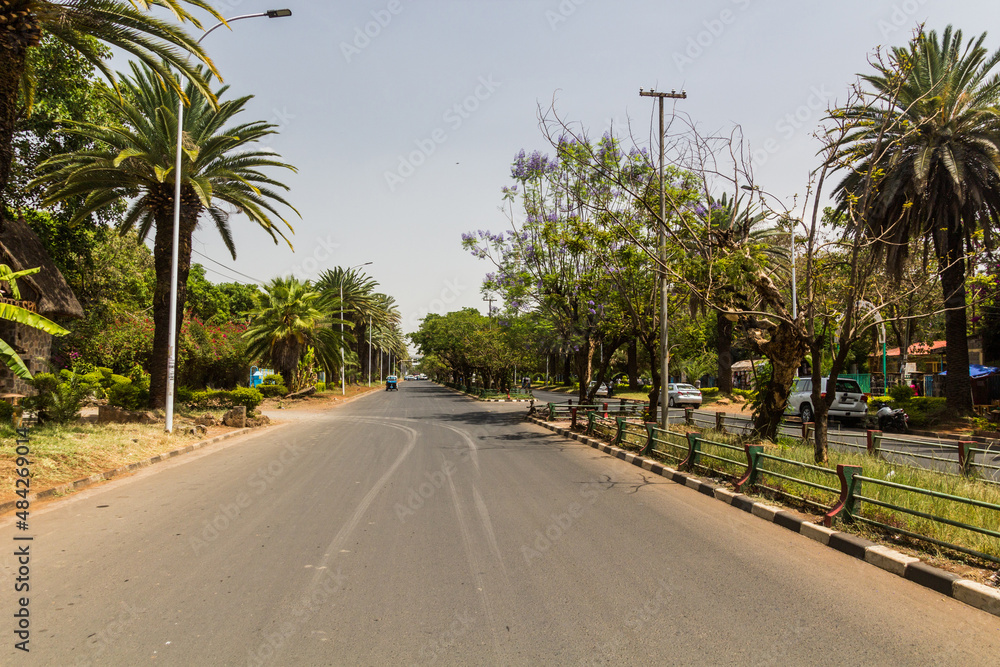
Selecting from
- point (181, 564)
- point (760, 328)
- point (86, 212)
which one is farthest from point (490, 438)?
point (86, 212)

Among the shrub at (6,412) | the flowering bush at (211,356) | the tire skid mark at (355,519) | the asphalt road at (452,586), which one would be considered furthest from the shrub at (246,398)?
the asphalt road at (452,586)

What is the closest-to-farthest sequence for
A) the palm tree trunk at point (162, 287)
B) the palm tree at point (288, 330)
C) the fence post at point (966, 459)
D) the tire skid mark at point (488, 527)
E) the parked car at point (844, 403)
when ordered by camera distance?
1. the tire skid mark at point (488, 527)
2. the fence post at point (966, 459)
3. the palm tree trunk at point (162, 287)
4. the parked car at point (844, 403)
5. the palm tree at point (288, 330)

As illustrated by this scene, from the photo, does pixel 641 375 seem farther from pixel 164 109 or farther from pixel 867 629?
pixel 867 629

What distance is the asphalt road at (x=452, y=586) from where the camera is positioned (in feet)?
13.4

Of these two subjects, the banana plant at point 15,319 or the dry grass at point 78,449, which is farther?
the dry grass at point 78,449

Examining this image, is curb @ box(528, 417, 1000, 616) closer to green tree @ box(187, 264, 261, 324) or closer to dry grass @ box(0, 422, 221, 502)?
dry grass @ box(0, 422, 221, 502)

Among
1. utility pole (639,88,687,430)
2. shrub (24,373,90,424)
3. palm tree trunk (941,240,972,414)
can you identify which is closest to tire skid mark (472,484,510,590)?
utility pole (639,88,687,430)

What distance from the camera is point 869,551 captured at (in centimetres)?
619

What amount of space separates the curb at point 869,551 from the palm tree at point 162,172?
Answer: 15.0 m

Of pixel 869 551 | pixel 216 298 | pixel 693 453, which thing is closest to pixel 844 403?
pixel 693 453

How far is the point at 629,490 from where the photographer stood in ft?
32.3

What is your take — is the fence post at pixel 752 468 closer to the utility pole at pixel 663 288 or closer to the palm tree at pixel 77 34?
the utility pole at pixel 663 288

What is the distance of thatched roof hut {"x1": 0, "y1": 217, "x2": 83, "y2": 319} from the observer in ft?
67.3

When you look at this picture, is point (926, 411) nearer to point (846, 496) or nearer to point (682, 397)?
point (682, 397)
